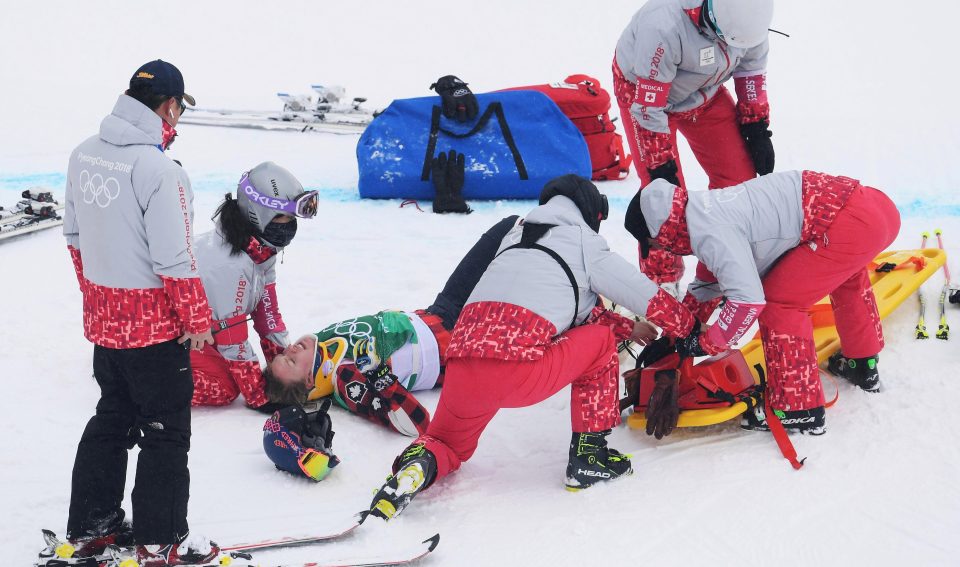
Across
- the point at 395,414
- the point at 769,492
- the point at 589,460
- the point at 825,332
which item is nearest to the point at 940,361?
the point at 825,332

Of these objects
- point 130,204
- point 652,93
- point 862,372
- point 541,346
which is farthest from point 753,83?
point 130,204

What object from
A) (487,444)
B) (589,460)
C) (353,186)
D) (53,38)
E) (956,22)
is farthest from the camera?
(53,38)

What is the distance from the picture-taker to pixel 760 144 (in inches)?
146

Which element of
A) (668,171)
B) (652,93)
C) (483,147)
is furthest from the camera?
(483,147)

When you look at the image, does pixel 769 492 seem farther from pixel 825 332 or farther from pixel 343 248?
pixel 343 248

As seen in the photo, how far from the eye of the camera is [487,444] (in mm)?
3004

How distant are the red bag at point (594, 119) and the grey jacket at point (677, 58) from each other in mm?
2074

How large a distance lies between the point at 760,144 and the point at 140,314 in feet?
8.53

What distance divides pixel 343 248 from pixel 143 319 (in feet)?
8.62

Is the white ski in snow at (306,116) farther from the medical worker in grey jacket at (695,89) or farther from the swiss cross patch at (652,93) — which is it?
the swiss cross patch at (652,93)

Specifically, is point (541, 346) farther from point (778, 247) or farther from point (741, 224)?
point (778, 247)

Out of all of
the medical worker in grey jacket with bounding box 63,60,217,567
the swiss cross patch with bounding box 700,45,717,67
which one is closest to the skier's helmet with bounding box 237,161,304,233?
the medical worker in grey jacket with bounding box 63,60,217,567

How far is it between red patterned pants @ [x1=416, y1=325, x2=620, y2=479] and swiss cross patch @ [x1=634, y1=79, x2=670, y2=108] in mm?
1222

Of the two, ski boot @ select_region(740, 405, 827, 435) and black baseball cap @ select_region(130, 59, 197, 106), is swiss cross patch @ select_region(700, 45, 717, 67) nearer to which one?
ski boot @ select_region(740, 405, 827, 435)
